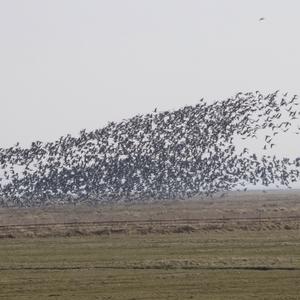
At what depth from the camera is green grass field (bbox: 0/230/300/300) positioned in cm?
3331

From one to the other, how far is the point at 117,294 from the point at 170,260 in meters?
11.0

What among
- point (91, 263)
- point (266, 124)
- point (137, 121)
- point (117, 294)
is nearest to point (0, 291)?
point (117, 294)

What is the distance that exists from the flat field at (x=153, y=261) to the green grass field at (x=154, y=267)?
4 centimetres

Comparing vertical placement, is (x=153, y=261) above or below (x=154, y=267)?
above

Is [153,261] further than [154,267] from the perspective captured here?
Yes

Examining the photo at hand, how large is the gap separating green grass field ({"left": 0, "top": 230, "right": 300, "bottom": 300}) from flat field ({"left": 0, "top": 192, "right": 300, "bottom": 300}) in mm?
39

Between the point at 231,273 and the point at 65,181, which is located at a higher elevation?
the point at 65,181

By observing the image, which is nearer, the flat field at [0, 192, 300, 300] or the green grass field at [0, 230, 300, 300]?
the green grass field at [0, 230, 300, 300]

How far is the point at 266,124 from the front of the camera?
354ft

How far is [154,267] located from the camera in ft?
135

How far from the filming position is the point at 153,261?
43312mm

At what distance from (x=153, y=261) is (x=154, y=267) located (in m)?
2.22

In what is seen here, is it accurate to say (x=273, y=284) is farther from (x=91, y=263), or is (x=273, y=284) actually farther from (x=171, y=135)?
(x=171, y=135)

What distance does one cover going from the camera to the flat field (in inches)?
1323
